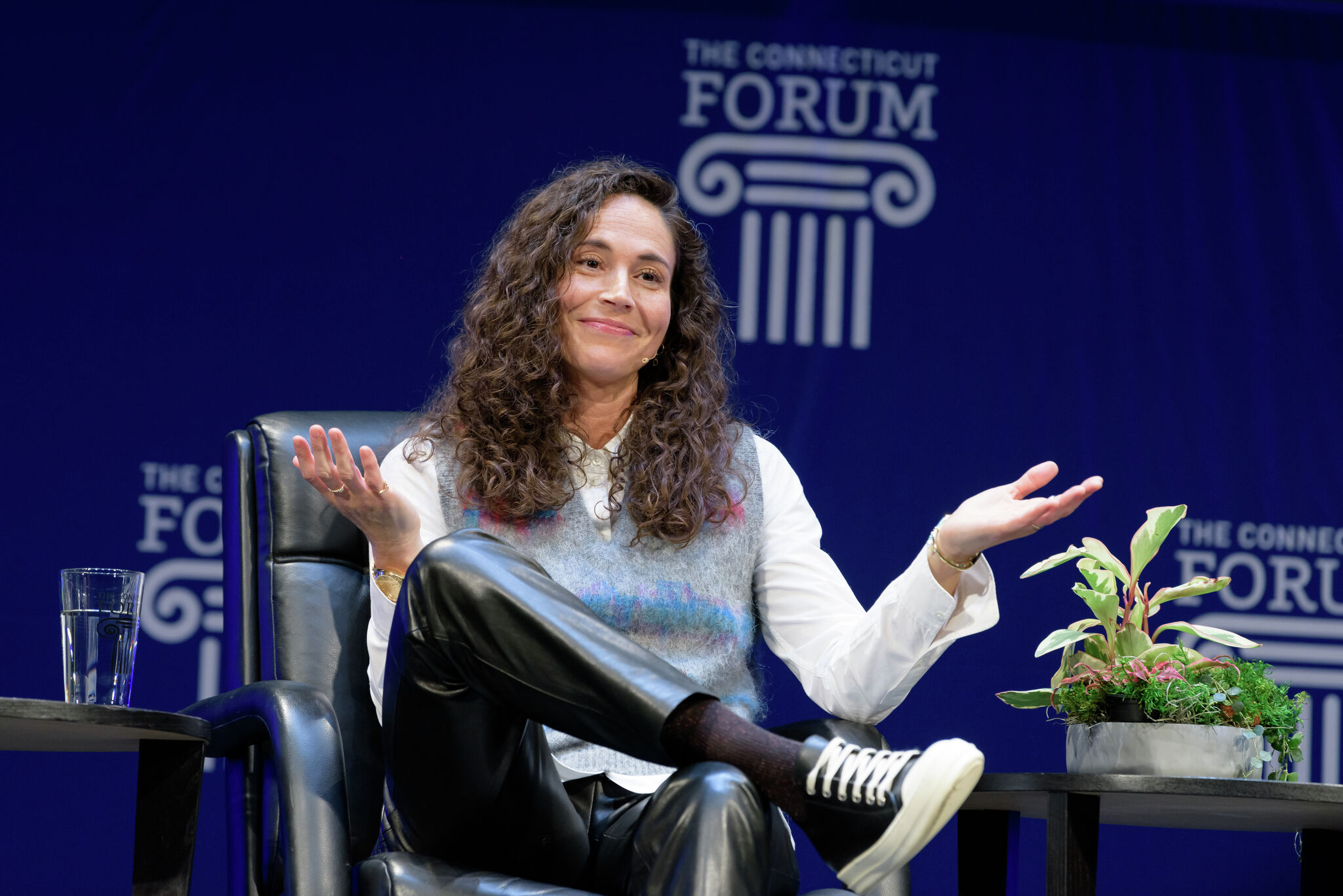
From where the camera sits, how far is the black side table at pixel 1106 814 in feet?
4.96

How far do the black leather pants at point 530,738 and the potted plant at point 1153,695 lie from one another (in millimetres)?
413

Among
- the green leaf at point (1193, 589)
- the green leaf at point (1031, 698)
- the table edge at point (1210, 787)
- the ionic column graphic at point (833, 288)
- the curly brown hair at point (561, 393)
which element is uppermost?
the ionic column graphic at point (833, 288)

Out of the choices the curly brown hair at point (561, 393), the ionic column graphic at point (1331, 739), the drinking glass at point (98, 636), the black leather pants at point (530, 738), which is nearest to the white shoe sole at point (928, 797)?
the black leather pants at point (530, 738)

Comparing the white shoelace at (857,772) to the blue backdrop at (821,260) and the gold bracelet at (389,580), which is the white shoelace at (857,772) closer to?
the gold bracelet at (389,580)

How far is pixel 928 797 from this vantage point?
3.92ft

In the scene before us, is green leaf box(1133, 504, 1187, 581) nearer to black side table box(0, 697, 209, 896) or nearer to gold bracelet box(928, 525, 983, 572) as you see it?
gold bracelet box(928, 525, 983, 572)

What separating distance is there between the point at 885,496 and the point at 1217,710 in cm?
148

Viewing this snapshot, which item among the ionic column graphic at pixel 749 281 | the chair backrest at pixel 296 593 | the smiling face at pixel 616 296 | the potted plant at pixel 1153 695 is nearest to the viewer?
the potted plant at pixel 1153 695

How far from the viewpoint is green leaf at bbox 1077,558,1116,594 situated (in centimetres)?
169

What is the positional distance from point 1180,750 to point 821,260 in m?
1.72

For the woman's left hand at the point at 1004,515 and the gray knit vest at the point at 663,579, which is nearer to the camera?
the woman's left hand at the point at 1004,515

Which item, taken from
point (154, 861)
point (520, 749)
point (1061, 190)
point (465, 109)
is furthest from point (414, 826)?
point (1061, 190)

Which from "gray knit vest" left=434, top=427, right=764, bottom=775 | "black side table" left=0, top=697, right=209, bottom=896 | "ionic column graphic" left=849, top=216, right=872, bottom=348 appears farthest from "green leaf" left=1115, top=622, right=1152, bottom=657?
"ionic column graphic" left=849, top=216, right=872, bottom=348

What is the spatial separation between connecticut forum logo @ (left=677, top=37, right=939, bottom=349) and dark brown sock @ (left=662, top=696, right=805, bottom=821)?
73.3 inches
